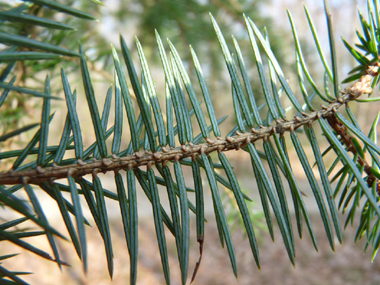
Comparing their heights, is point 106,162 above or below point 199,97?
below

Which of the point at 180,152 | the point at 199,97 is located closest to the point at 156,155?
the point at 180,152

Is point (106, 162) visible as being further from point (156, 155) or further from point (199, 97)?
point (199, 97)

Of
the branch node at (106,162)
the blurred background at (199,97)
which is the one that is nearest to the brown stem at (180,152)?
the branch node at (106,162)

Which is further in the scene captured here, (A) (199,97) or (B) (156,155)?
(A) (199,97)

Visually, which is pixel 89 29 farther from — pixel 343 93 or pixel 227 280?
pixel 227 280

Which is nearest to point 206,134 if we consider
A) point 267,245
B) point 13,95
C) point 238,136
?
point 238,136

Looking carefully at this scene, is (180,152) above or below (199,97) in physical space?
below

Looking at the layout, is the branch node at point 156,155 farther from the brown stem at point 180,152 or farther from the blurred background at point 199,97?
the blurred background at point 199,97

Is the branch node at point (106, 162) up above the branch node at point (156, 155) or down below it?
above

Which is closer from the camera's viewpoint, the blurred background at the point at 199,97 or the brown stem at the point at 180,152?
the brown stem at the point at 180,152
